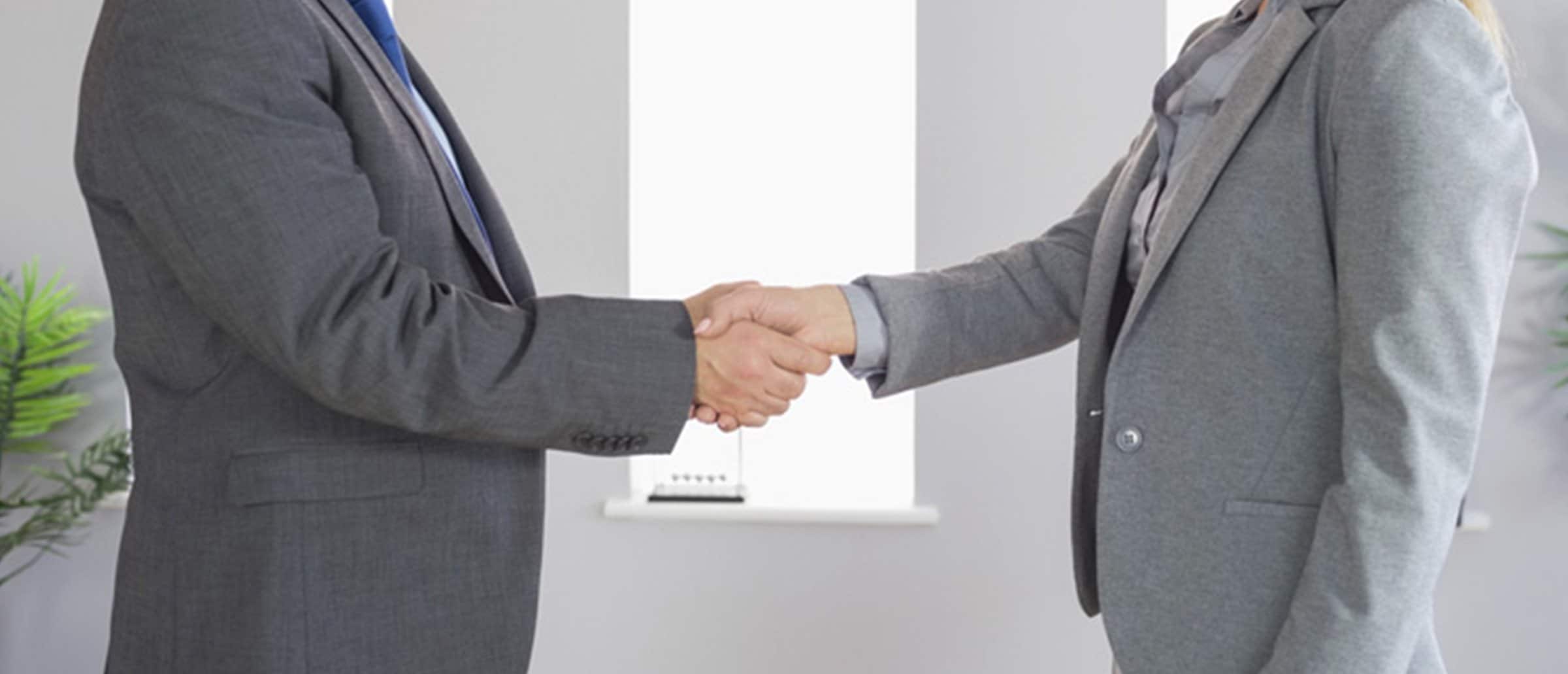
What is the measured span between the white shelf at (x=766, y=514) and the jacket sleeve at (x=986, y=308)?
1229 millimetres

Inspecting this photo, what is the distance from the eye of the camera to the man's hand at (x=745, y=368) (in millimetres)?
1622

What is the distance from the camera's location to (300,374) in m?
1.28

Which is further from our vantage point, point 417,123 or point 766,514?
point 766,514

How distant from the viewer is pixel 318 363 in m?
1.27

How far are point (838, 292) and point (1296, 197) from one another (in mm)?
727

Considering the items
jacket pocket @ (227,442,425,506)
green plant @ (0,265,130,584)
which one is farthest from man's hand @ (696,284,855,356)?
green plant @ (0,265,130,584)

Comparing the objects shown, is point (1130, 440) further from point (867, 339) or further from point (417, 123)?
point (417, 123)

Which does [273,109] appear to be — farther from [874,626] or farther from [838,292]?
[874,626]

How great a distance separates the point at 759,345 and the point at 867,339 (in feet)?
0.63

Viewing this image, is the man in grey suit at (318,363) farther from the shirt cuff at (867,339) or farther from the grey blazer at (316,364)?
the shirt cuff at (867,339)

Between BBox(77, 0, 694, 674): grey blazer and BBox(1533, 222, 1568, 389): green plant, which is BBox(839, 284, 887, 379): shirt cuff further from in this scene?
BBox(1533, 222, 1568, 389): green plant

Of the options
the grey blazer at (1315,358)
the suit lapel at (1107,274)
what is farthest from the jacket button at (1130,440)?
the suit lapel at (1107,274)

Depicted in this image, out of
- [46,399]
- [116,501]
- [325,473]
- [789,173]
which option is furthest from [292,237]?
[116,501]

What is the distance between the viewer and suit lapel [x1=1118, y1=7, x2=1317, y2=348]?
1.26 m
